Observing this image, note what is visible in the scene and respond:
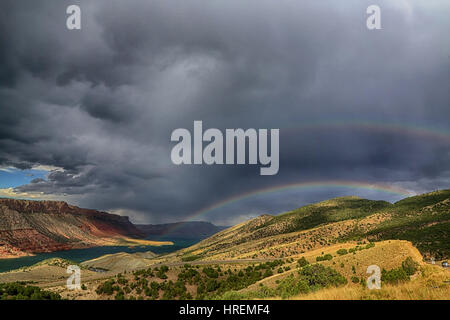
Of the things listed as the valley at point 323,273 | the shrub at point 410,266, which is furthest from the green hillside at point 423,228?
the shrub at point 410,266

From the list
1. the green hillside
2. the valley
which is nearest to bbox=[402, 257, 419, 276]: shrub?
the valley

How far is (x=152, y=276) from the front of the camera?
36.2 m

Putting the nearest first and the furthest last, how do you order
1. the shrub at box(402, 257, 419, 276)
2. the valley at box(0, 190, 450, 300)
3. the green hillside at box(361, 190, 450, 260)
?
the valley at box(0, 190, 450, 300), the shrub at box(402, 257, 419, 276), the green hillside at box(361, 190, 450, 260)

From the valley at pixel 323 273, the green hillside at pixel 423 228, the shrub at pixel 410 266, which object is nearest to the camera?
the valley at pixel 323 273

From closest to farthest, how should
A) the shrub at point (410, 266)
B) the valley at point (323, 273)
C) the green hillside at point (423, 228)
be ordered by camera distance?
the valley at point (323, 273) < the shrub at point (410, 266) < the green hillside at point (423, 228)

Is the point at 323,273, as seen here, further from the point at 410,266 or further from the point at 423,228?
the point at 423,228

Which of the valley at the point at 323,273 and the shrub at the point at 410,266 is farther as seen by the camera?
the shrub at the point at 410,266

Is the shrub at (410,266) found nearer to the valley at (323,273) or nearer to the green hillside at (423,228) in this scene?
the valley at (323,273)

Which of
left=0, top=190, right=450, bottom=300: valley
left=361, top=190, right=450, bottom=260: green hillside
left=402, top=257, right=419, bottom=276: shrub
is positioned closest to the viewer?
left=0, top=190, right=450, bottom=300: valley

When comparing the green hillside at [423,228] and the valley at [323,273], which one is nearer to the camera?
the valley at [323,273]

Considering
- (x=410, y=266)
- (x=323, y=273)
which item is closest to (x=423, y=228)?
(x=410, y=266)

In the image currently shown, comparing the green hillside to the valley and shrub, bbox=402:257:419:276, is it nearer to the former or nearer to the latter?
the valley
